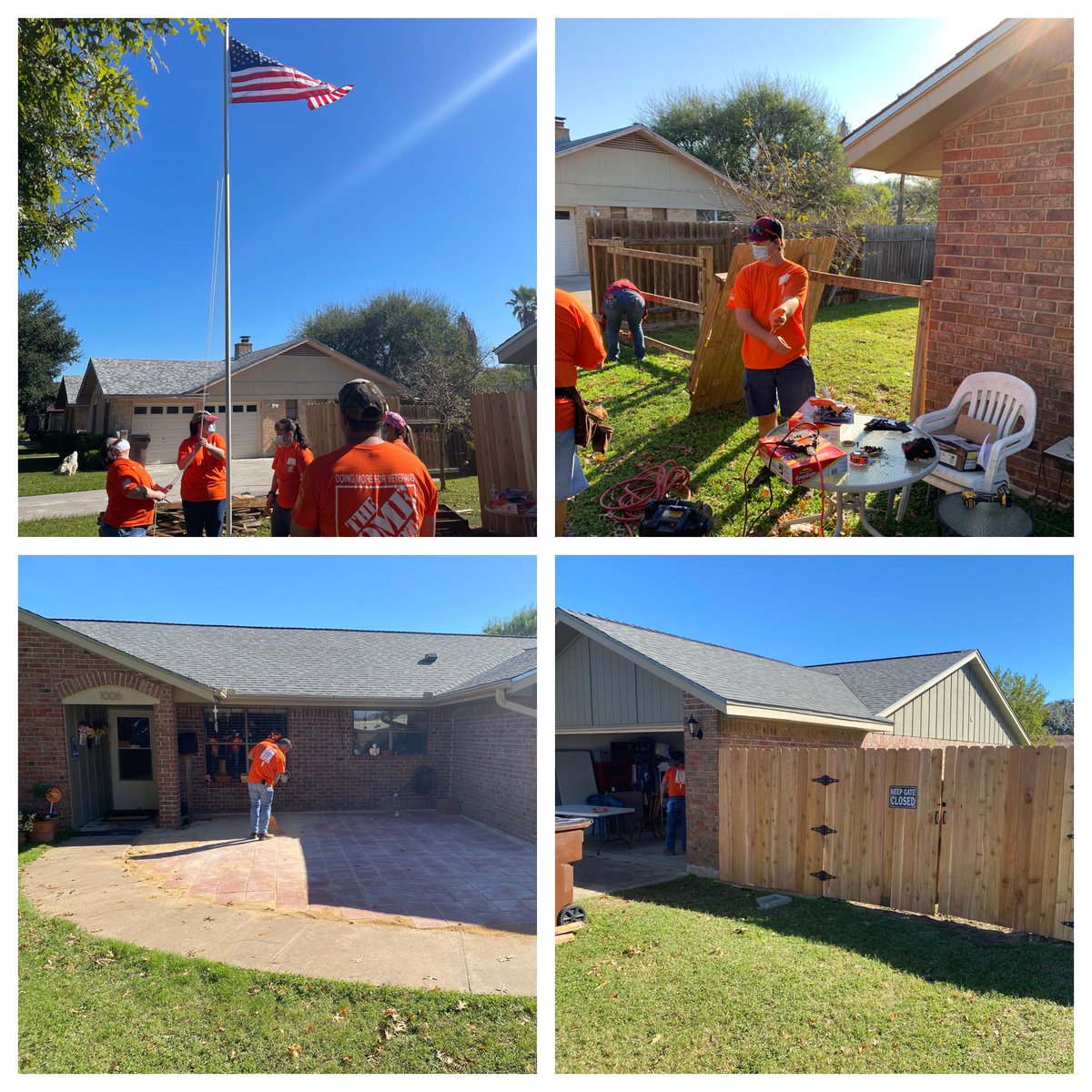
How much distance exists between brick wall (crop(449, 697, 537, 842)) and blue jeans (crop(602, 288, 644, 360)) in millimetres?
4009

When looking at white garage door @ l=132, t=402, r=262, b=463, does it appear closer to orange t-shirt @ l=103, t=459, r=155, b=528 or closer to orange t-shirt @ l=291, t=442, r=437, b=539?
orange t-shirt @ l=103, t=459, r=155, b=528

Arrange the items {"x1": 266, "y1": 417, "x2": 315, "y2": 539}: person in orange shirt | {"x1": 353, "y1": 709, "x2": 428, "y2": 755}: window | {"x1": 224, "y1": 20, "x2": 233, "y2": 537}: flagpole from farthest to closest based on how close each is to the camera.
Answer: {"x1": 353, "y1": 709, "x2": 428, "y2": 755}: window, {"x1": 266, "y1": 417, "x2": 315, "y2": 539}: person in orange shirt, {"x1": 224, "y1": 20, "x2": 233, "y2": 537}: flagpole

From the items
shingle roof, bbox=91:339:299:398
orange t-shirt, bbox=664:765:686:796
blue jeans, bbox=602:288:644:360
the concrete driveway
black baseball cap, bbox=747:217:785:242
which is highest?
blue jeans, bbox=602:288:644:360

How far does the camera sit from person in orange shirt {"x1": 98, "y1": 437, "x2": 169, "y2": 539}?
16.5ft

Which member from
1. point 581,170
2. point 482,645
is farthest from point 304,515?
point 482,645

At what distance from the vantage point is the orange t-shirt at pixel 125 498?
504 cm

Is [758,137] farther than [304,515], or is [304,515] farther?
[758,137]

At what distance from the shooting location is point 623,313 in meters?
8.39

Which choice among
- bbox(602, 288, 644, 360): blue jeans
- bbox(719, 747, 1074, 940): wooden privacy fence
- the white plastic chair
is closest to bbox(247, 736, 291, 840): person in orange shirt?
bbox(719, 747, 1074, 940): wooden privacy fence

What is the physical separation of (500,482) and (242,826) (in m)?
7.64

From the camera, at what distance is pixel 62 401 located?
6.51 m

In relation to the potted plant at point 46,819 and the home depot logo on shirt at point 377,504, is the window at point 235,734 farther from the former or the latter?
the home depot logo on shirt at point 377,504
